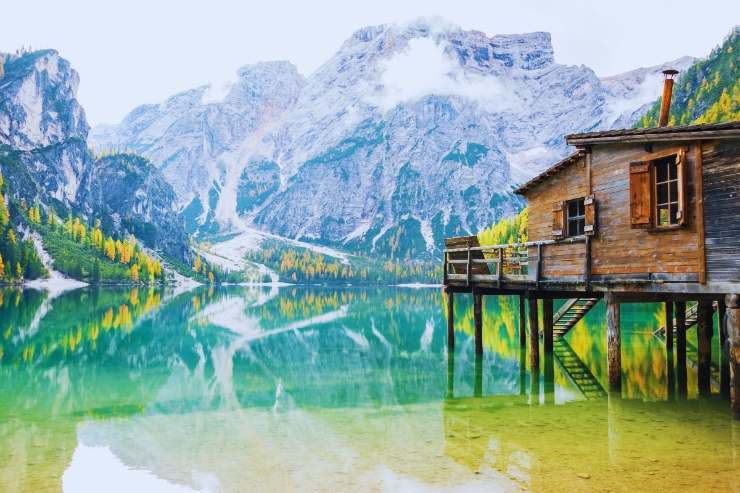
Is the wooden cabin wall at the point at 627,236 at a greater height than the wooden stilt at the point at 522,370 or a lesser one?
greater

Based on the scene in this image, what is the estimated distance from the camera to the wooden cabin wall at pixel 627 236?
1719cm

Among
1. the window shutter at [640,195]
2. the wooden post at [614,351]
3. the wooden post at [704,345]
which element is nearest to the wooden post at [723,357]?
the wooden post at [704,345]

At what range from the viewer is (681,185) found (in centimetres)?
1714

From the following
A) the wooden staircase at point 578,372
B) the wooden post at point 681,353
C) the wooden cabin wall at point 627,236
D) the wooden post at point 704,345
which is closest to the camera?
the wooden cabin wall at point 627,236

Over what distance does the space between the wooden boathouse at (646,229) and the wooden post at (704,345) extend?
0.12 ft

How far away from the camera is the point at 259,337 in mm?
47125

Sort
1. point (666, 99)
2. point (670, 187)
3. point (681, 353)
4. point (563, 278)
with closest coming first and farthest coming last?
1. point (670, 187)
2. point (563, 278)
3. point (666, 99)
4. point (681, 353)

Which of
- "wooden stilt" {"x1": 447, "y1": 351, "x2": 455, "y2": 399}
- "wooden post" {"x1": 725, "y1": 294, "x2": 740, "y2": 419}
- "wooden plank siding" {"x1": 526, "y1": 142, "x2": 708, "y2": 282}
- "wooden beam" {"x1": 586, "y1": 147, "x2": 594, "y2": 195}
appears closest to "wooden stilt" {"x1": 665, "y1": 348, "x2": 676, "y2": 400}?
"wooden post" {"x1": 725, "y1": 294, "x2": 740, "y2": 419}

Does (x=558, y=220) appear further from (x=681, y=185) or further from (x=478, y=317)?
(x=478, y=317)

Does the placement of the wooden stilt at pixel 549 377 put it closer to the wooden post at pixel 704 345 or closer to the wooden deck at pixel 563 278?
the wooden deck at pixel 563 278

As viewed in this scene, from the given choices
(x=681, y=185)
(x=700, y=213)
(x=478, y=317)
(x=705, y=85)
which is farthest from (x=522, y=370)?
(x=705, y=85)

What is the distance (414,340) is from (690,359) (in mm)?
17683

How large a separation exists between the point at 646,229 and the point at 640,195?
1038mm

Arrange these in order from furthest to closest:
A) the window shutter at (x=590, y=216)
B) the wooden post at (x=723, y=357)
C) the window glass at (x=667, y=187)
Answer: the wooden post at (x=723, y=357) < the window shutter at (x=590, y=216) < the window glass at (x=667, y=187)
